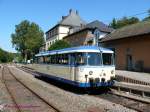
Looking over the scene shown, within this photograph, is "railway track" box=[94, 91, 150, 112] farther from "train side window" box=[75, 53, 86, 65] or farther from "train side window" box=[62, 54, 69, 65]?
"train side window" box=[62, 54, 69, 65]

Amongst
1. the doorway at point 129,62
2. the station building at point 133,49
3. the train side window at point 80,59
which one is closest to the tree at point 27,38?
the station building at point 133,49

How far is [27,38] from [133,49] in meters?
76.3

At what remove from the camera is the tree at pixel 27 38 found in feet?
349

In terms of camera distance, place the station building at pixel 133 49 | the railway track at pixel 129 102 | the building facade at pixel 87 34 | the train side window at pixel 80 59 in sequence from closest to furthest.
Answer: the railway track at pixel 129 102, the train side window at pixel 80 59, the station building at pixel 133 49, the building facade at pixel 87 34

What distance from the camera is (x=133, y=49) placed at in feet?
120

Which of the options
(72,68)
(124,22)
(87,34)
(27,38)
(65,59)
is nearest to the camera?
(72,68)

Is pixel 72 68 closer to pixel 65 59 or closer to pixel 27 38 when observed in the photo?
pixel 65 59

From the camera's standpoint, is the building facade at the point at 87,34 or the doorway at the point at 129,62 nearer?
the doorway at the point at 129,62

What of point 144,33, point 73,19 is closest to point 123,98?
point 144,33

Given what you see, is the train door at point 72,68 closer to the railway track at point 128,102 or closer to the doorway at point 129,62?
the railway track at point 128,102

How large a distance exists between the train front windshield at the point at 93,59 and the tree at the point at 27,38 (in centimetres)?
8732

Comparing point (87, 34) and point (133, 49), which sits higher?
point (87, 34)

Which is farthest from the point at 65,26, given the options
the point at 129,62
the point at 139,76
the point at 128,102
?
the point at 128,102

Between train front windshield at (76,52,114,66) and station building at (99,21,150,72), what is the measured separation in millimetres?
14296
